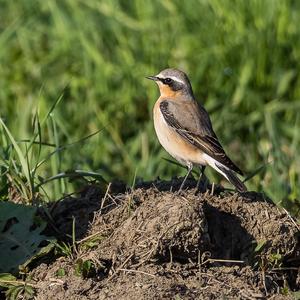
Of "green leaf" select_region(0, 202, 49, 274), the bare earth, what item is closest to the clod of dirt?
the bare earth

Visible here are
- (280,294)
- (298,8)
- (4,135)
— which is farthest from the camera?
(298,8)

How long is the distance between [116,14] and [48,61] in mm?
934

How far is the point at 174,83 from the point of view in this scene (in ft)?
28.9

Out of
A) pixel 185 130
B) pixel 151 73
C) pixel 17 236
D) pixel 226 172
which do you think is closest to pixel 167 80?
pixel 185 130

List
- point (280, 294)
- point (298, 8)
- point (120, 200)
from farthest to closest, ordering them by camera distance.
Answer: point (298, 8)
point (120, 200)
point (280, 294)

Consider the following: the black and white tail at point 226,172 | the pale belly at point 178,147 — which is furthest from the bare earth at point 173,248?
the pale belly at point 178,147

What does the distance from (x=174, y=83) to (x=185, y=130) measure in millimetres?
628

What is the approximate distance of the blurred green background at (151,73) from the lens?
10.5 meters

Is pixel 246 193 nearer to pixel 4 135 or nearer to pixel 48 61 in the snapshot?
pixel 4 135

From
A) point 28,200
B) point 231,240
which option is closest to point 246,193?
point 231,240

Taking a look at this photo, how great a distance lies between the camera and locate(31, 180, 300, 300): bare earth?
245 inches

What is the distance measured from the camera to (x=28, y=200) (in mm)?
7066

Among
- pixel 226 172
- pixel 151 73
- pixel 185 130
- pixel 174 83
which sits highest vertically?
pixel 174 83

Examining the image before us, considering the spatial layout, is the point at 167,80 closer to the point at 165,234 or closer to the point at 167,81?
the point at 167,81
